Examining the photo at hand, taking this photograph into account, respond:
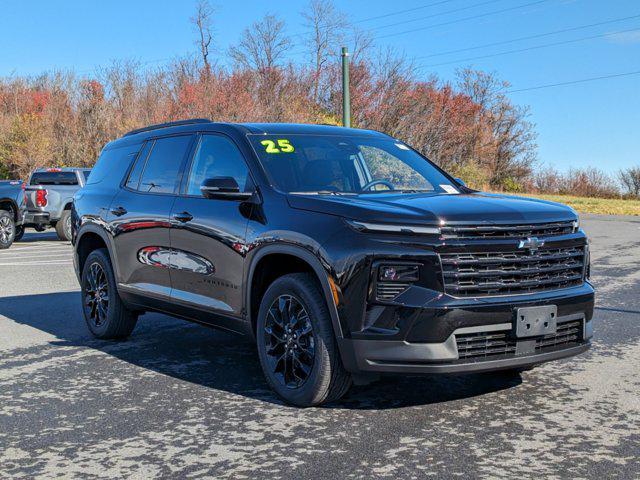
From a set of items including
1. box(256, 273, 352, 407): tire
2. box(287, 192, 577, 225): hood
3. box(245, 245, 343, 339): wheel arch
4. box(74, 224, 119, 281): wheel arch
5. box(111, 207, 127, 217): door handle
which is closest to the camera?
box(287, 192, 577, 225): hood

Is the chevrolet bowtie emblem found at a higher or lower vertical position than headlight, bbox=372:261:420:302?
higher

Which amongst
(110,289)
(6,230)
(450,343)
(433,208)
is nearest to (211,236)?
(433,208)

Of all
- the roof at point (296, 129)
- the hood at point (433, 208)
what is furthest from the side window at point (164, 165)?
the hood at point (433, 208)

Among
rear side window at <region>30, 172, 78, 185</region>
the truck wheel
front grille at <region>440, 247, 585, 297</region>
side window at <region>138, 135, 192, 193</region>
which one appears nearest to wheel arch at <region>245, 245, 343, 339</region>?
front grille at <region>440, 247, 585, 297</region>

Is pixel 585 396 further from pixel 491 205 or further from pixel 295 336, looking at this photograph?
pixel 295 336

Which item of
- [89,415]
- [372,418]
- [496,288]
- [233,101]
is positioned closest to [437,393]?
[372,418]

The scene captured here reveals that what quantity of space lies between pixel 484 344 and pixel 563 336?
679 mm

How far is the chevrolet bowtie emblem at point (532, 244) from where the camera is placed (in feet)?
15.3

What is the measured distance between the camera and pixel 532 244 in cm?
471

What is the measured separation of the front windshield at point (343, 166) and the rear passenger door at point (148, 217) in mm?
964

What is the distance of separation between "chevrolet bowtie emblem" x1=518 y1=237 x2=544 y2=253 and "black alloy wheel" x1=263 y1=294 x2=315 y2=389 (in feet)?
4.42

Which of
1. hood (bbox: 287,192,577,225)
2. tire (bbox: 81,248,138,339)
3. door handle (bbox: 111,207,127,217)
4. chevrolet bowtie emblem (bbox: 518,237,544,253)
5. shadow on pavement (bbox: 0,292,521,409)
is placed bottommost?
shadow on pavement (bbox: 0,292,521,409)

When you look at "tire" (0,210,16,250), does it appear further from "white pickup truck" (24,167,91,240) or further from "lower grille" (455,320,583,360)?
"lower grille" (455,320,583,360)

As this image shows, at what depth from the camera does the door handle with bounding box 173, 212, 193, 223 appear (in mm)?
5920
